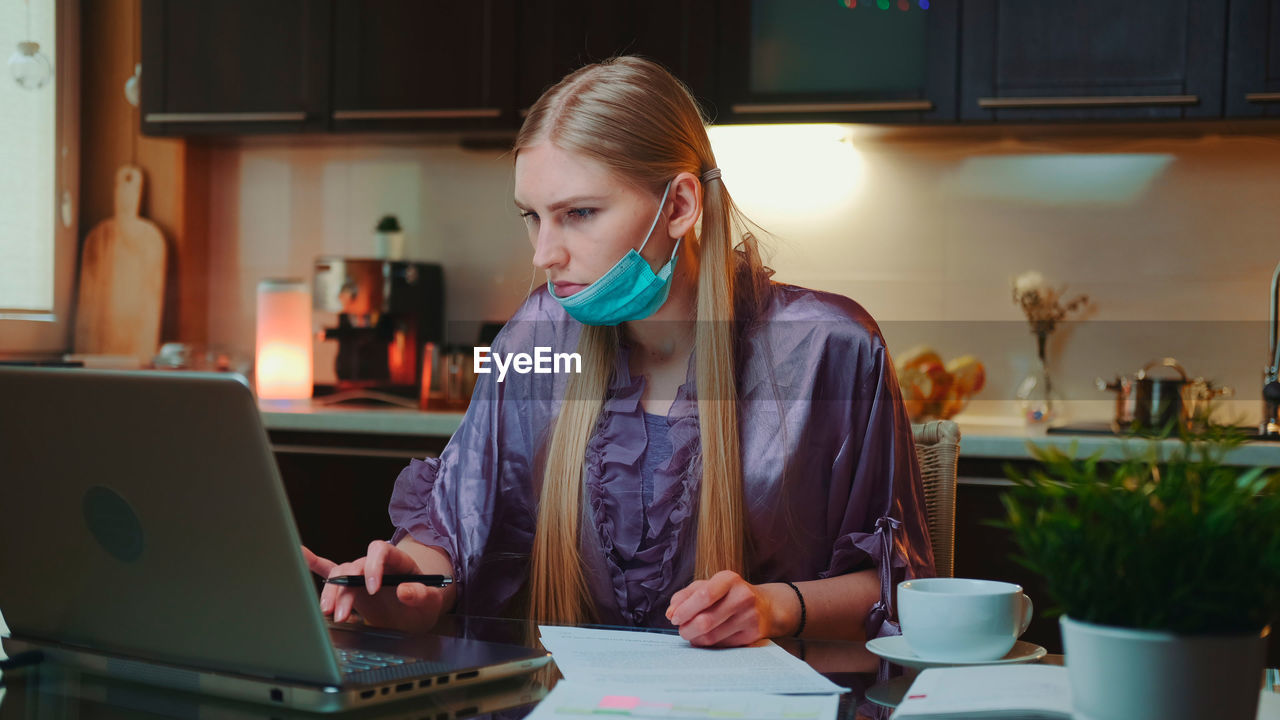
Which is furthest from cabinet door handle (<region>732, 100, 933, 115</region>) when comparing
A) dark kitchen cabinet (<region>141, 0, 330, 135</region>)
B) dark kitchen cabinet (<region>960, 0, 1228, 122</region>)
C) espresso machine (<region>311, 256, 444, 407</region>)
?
dark kitchen cabinet (<region>141, 0, 330, 135</region>)

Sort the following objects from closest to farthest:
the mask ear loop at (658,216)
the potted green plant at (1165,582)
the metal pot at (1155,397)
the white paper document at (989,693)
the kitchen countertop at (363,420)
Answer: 1. the potted green plant at (1165,582)
2. the white paper document at (989,693)
3. the mask ear loop at (658,216)
4. the metal pot at (1155,397)
5. the kitchen countertop at (363,420)

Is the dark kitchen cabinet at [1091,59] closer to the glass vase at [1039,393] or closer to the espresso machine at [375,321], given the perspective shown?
the glass vase at [1039,393]

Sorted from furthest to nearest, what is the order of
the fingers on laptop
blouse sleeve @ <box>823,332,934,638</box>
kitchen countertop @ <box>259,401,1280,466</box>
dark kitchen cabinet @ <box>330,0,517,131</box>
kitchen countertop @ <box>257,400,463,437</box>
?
1. dark kitchen cabinet @ <box>330,0,517,131</box>
2. kitchen countertop @ <box>257,400,463,437</box>
3. kitchen countertop @ <box>259,401,1280,466</box>
4. blouse sleeve @ <box>823,332,934,638</box>
5. the fingers on laptop

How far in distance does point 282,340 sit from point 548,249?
6.54 ft

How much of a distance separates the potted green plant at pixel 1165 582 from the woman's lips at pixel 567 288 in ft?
2.65

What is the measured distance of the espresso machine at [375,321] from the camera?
301cm

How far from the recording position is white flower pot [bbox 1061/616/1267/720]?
1.90 ft

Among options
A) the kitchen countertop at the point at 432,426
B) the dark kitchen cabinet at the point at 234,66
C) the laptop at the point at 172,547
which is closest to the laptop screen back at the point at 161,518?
the laptop at the point at 172,547

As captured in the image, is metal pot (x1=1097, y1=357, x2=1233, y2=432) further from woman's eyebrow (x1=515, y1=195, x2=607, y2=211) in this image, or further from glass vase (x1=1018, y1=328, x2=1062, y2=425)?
woman's eyebrow (x1=515, y1=195, x2=607, y2=211)

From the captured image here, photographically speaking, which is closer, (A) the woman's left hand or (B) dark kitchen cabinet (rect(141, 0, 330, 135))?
(A) the woman's left hand

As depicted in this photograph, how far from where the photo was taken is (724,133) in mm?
2998

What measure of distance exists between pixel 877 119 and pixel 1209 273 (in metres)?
Result: 0.86

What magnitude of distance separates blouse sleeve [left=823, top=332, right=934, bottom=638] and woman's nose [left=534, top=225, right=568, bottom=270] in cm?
36

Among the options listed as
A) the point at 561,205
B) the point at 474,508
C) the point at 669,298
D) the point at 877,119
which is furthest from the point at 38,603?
the point at 877,119
